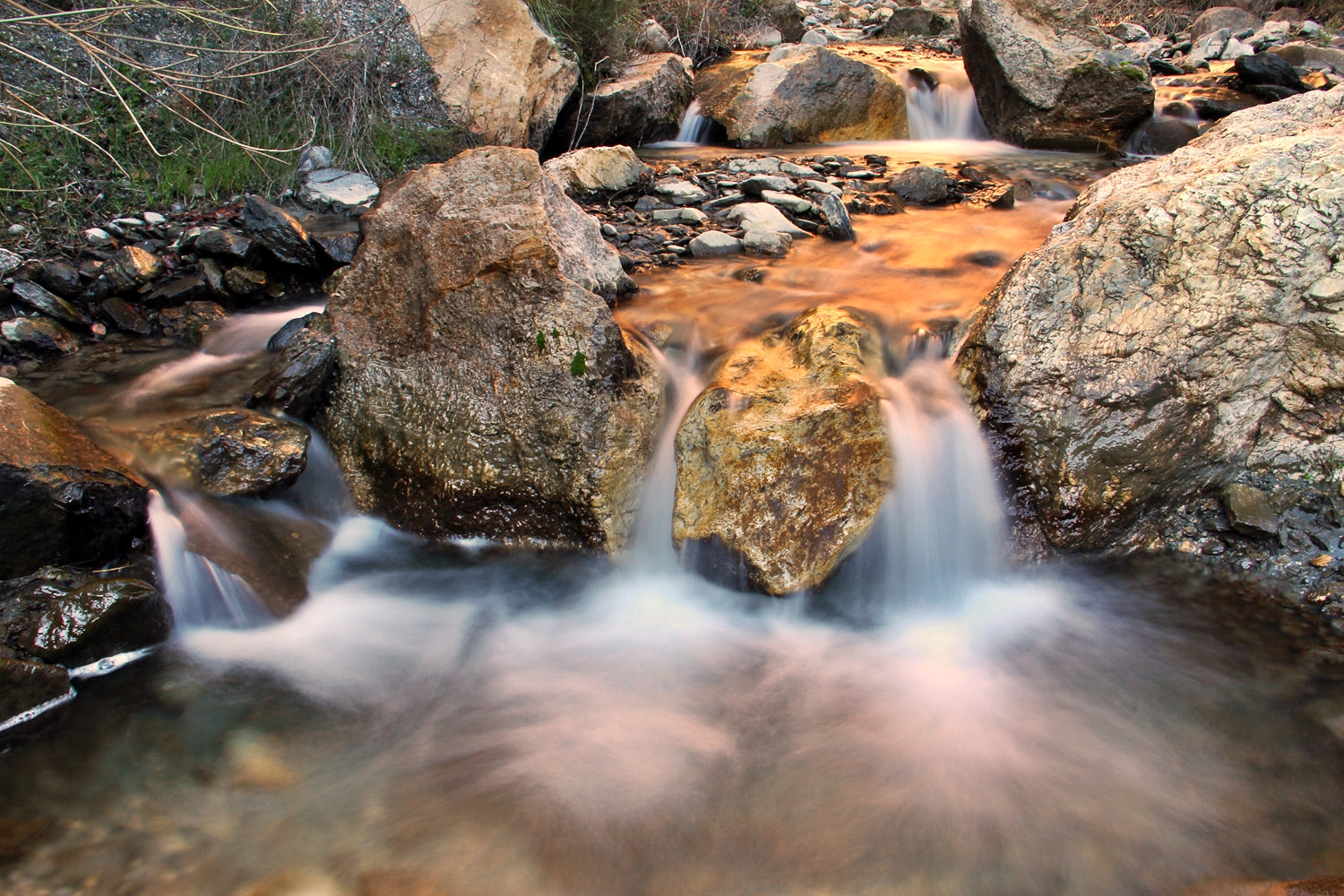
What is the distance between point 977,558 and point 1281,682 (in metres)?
1.05

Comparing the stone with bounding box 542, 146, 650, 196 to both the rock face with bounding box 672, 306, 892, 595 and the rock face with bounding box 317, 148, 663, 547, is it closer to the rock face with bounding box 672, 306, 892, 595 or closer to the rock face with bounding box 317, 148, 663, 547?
the rock face with bounding box 317, 148, 663, 547

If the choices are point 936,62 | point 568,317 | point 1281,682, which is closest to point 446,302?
point 568,317

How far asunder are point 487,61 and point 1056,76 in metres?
5.62

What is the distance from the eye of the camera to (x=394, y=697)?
9.48 feet

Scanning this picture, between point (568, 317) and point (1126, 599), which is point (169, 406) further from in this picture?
point (1126, 599)

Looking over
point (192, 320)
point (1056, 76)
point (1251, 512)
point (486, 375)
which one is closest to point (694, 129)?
point (1056, 76)

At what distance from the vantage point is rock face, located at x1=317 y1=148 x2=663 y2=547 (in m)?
3.42

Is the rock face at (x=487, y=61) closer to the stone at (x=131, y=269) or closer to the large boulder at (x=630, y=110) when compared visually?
the large boulder at (x=630, y=110)

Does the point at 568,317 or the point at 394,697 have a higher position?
the point at 568,317

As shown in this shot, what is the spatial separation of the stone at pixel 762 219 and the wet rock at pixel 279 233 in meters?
2.92

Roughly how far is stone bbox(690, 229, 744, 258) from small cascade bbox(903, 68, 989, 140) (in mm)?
4992

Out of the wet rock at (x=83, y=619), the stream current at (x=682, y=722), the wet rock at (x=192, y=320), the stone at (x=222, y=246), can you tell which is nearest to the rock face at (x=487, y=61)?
the stone at (x=222, y=246)

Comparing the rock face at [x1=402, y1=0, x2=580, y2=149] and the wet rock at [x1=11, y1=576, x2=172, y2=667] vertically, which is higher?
the rock face at [x1=402, y1=0, x2=580, y2=149]

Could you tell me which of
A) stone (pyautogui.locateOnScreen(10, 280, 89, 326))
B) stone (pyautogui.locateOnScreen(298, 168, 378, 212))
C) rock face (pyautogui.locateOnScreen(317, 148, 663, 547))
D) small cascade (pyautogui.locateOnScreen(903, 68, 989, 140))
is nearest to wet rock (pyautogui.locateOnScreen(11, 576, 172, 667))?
rock face (pyautogui.locateOnScreen(317, 148, 663, 547))
